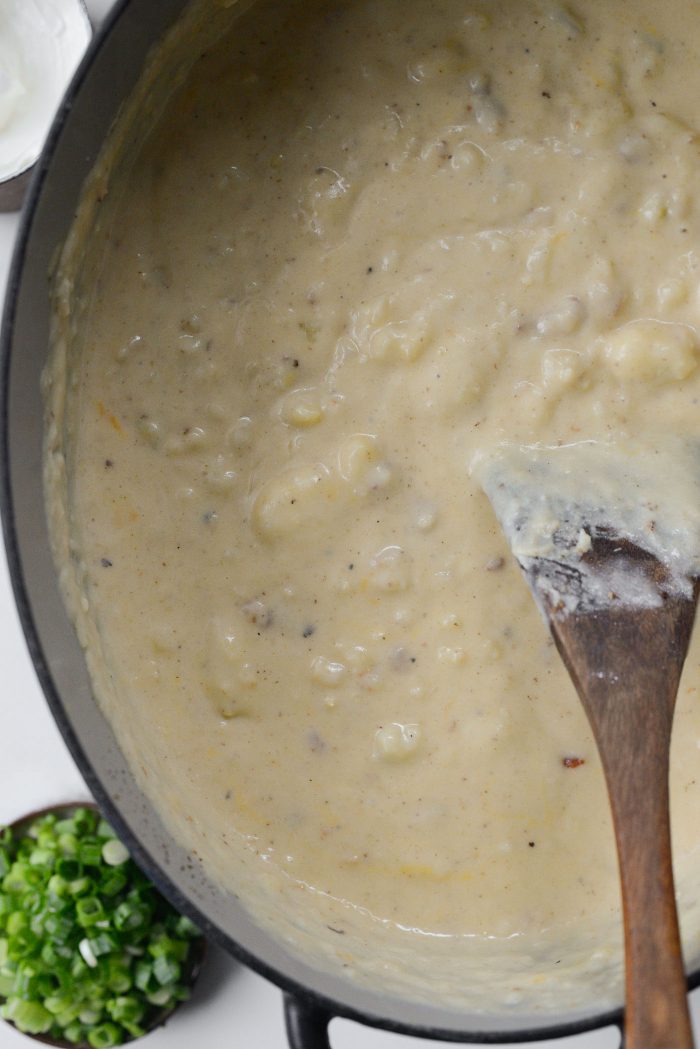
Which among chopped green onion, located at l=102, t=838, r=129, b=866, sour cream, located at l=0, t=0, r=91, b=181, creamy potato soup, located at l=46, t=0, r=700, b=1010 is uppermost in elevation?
sour cream, located at l=0, t=0, r=91, b=181

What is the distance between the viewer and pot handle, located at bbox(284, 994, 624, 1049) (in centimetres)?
151

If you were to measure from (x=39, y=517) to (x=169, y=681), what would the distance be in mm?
346

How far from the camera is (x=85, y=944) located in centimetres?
198

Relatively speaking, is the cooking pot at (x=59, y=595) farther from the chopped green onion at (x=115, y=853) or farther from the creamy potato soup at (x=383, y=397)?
the chopped green onion at (x=115, y=853)

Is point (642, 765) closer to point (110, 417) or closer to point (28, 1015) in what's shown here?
point (110, 417)

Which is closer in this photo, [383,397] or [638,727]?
[638,727]

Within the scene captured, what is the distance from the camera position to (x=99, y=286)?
164 cm

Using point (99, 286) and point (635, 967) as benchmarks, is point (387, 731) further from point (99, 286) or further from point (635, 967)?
point (99, 286)

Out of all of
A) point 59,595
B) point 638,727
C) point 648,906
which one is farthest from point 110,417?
point 648,906

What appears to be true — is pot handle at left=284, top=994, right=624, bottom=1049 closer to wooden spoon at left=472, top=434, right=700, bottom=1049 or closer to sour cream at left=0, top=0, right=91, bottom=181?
wooden spoon at left=472, top=434, right=700, bottom=1049

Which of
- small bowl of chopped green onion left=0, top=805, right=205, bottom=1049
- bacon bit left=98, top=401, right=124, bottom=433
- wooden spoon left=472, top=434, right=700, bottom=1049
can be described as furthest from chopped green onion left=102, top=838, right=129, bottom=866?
wooden spoon left=472, top=434, right=700, bottom=1049

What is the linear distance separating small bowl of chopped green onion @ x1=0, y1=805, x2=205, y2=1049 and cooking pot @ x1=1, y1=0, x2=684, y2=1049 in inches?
17.4

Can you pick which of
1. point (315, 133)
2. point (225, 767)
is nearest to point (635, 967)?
point (225, 767)

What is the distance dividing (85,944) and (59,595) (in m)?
0.76
